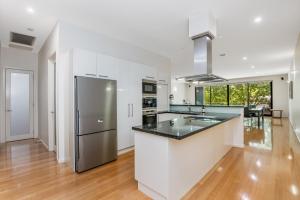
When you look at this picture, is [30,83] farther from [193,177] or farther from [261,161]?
[261,161]

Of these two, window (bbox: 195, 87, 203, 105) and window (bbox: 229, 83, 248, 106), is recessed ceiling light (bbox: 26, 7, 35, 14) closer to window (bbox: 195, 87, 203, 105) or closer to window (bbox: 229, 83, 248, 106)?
window (bbox: 229, 83, 248, 106)

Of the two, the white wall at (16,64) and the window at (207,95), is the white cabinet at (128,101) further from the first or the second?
the window at (207,95)

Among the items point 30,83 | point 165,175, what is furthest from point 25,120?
point 165,175

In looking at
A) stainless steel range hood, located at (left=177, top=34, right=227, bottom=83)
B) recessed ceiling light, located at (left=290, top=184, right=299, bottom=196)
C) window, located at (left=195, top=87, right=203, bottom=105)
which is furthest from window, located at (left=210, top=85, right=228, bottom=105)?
recessed ceiling light, located at (left=290, top=184, right=299, bottom=196)

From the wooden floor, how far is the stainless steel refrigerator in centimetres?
22

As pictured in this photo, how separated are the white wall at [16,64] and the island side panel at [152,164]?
4.59 metres

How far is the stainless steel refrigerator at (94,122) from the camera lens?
2.59m

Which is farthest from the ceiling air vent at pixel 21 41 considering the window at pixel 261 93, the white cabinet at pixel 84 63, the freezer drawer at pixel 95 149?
the window at pixel 261 93

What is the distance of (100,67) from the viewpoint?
9.82ft

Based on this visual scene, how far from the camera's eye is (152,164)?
1917mm

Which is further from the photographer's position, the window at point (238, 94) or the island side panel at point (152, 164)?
the window at point (238, 94)

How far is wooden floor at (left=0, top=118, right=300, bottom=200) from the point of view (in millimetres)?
2006

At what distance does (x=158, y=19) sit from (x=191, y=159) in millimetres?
2501

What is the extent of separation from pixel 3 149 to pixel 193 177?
459 cm
